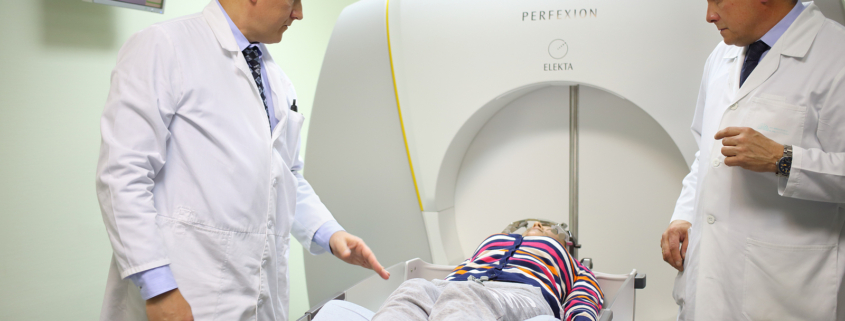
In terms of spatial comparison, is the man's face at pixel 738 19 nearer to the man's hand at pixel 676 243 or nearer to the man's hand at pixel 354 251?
the man's hand at pixel 676 243

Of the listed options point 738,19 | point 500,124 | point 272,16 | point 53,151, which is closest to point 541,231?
point 500,124

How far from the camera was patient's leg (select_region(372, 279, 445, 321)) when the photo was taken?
1.00m

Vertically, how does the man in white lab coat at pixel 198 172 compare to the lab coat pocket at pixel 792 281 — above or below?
above

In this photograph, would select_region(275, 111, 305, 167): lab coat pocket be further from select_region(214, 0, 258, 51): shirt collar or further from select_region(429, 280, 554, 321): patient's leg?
select_region(429, 280, 554, 321): patient's leg

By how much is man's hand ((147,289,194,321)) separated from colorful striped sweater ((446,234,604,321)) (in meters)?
0.69

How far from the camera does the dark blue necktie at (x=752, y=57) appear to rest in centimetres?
120

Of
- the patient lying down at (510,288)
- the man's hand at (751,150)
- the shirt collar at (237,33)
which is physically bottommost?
the patient lying down at (510,288)

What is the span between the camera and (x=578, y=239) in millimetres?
1720

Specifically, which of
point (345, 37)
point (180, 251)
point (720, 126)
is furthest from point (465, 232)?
point (180, 251)

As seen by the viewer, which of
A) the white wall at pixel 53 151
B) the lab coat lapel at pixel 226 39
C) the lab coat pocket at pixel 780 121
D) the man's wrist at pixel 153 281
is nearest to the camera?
the man's wrist at pixel 153 281

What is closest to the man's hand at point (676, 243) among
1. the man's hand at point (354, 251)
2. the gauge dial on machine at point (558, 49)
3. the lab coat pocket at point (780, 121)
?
the lab coat pocket at point (780, 121)

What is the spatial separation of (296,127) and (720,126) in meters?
0.90

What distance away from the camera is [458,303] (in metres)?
1.03

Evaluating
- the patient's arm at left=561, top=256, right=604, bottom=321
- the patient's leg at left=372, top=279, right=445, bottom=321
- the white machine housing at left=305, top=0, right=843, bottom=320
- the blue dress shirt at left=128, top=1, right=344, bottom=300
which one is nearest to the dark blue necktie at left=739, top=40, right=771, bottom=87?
the white machine housing at left=305, top=0, right=843, bottom=320
